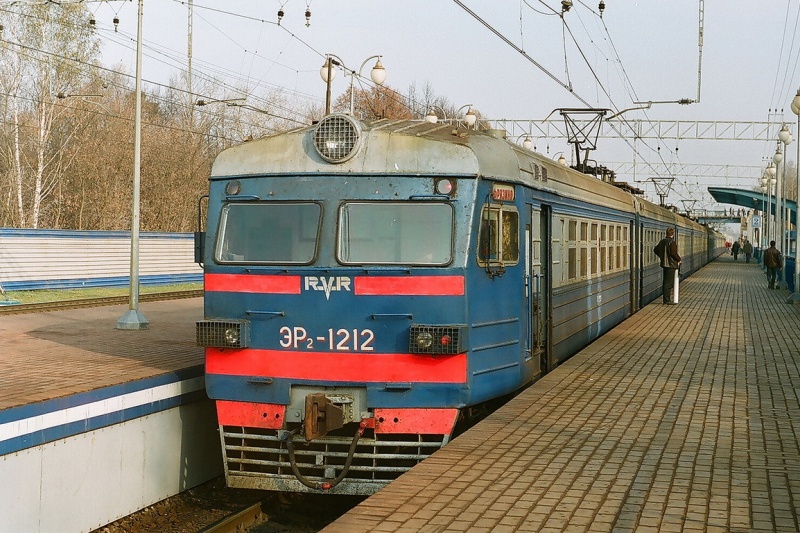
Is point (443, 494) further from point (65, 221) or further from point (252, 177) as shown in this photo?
point (65, 221)

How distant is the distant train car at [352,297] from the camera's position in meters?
8.42

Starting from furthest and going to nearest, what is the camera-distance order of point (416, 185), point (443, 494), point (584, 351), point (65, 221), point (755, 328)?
point (65, 221) → point (755, 328) → point (584, 351) → point (416, 185) → point (443, 494)

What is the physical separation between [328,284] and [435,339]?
1053 millimetres

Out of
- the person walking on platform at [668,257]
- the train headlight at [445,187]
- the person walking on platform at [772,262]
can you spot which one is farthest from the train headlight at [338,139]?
the person walking on platform at [772,262]

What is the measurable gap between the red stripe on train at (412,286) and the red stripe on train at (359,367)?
1.71 ft

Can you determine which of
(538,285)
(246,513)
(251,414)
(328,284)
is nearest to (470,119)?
(538,285)

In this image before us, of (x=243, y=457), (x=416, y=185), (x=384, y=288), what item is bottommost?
(x=243, y=457)

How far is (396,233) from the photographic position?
28.3 ft

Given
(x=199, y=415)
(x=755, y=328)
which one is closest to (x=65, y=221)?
(x=755, y=328)

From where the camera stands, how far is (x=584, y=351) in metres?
14.2

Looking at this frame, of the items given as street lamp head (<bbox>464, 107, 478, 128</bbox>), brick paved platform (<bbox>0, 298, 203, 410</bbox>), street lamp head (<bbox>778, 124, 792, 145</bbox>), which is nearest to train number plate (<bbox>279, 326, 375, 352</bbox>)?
brick paved platform (<bbox>0, 298, 203, 410</bbox>)

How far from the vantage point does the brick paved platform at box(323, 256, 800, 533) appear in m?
5.96

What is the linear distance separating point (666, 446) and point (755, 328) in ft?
40.3

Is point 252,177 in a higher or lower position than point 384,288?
higher
